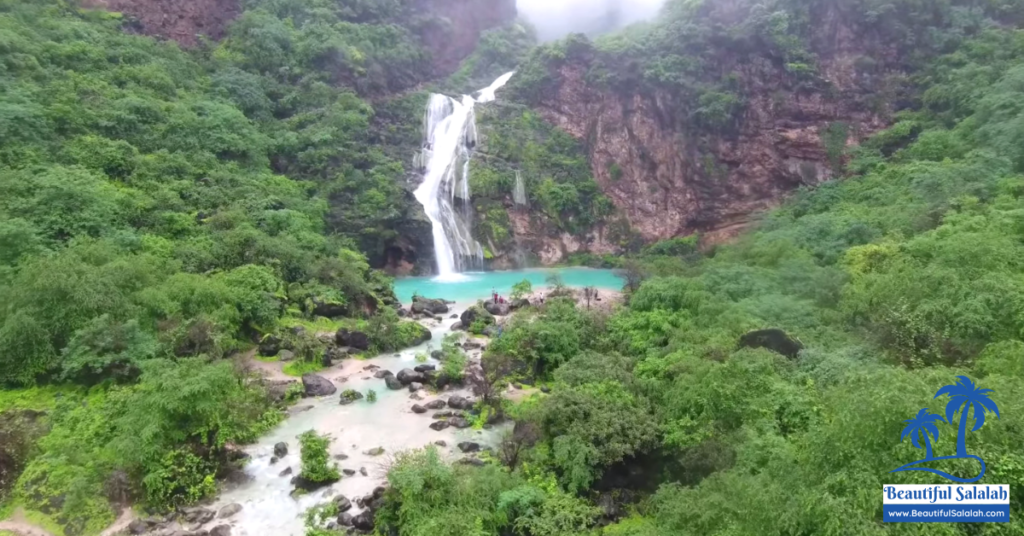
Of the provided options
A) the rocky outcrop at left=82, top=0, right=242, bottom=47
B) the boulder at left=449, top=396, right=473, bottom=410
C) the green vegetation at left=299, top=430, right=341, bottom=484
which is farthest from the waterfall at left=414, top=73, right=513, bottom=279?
the green vegetation at left=299, top=430, right=341, bottom=484

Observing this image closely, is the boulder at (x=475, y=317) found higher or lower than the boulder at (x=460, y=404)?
higher

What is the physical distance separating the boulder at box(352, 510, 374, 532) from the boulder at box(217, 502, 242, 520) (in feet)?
6.78

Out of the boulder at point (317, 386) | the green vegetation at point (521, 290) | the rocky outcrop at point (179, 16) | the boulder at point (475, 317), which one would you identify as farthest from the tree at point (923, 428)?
the rocky outcrop at point (179, 16)

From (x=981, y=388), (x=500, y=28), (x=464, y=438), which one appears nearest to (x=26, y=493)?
(x=464, y=438)

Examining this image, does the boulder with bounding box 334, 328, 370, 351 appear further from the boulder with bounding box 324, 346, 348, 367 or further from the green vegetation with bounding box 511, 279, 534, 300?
the green vegetation with bounding box 511, 279, 534, 300

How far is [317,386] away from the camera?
1352 cm

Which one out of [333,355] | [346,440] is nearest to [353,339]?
[333,355]

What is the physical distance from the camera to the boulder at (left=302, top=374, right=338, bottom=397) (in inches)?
529

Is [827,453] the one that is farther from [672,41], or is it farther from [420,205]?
[672,41]

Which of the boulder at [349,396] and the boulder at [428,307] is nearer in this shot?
the boulder at [349,396]

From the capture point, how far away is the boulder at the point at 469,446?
1074cm

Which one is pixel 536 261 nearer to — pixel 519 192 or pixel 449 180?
pixel 519 192

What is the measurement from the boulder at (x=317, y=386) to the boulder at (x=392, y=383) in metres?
1.28

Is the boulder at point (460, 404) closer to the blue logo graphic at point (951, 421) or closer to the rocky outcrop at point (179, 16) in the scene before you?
the blue logo graphic at point (951, 421)
